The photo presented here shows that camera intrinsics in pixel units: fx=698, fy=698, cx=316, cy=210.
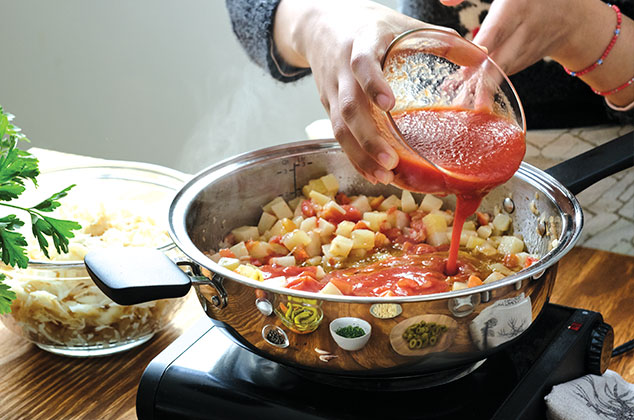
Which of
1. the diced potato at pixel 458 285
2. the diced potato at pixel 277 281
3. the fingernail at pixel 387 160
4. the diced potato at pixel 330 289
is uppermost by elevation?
the fingernail at pixel 387 160

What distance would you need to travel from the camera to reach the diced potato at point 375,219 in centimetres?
122

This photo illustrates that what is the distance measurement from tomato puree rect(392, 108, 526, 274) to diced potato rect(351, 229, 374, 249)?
238mm

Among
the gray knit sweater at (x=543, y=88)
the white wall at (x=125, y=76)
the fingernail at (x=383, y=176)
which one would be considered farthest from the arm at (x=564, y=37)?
the white wall at (x=125, y=76)

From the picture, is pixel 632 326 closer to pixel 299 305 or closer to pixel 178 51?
pixel 299 305

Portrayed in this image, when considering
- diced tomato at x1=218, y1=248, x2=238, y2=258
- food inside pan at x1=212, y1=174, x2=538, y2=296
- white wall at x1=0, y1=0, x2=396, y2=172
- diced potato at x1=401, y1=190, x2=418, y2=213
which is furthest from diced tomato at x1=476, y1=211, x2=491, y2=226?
white wall at x1=0, y1=0, x2=396, y2=172

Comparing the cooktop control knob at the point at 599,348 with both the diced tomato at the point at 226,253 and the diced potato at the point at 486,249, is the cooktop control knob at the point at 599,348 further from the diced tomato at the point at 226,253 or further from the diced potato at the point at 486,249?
the diced tomato at the point at 226,253

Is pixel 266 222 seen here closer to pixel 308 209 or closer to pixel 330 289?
pixel 308 209

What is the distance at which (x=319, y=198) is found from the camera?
125cm

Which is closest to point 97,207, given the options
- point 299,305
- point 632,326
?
point 299,305

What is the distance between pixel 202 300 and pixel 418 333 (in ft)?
0.99

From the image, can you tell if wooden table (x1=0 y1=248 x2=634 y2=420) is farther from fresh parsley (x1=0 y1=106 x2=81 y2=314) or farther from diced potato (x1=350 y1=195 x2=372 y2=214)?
diced potato (x1=350 y1=195 x2=372 y2=214)

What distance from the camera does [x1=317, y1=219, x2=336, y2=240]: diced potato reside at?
119cm

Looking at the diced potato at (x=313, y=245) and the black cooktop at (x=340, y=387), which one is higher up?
the diced potato at (x=313, y=245)

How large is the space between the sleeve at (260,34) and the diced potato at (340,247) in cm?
49
